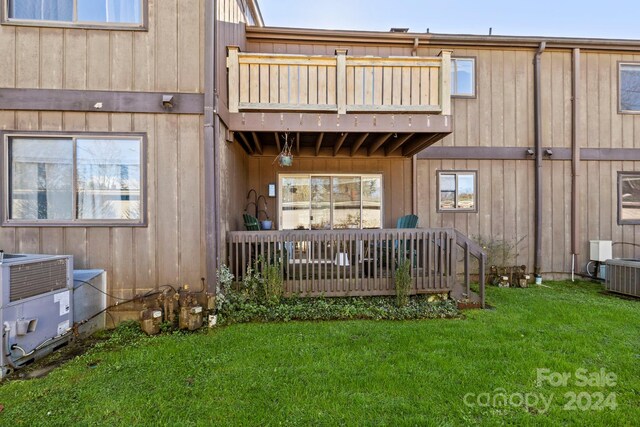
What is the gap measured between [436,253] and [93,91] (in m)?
5.54

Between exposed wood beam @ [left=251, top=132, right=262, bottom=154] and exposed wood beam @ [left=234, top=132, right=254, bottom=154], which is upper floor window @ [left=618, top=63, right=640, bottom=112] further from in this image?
exposed wood beam @ [left=234, top=132, right=254, bottom=154]

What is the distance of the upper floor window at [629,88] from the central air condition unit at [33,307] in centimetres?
1101

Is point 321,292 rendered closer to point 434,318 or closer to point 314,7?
point 434,318

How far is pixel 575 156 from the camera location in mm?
6914

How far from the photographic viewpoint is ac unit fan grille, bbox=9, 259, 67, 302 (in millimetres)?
2947

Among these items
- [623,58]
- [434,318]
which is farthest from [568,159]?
[434,318]

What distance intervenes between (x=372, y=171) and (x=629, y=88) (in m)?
6.29

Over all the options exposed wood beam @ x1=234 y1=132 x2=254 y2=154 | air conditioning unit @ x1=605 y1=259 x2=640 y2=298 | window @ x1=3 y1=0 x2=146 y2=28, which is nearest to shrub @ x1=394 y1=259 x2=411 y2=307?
exposed wood beam @ x1=234 y1=132 x2=254 y2=154

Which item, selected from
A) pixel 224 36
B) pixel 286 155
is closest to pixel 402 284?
pixel 286 155

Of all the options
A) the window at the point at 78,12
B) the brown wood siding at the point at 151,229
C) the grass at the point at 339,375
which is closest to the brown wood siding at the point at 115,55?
the window at the point at 78,12

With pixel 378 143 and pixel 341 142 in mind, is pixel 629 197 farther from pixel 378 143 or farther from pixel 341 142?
pixel 341 142

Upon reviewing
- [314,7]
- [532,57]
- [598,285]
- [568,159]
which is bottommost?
[598,285]

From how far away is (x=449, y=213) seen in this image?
6949 millimetres

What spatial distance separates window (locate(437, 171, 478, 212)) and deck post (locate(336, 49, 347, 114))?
3.22 m
